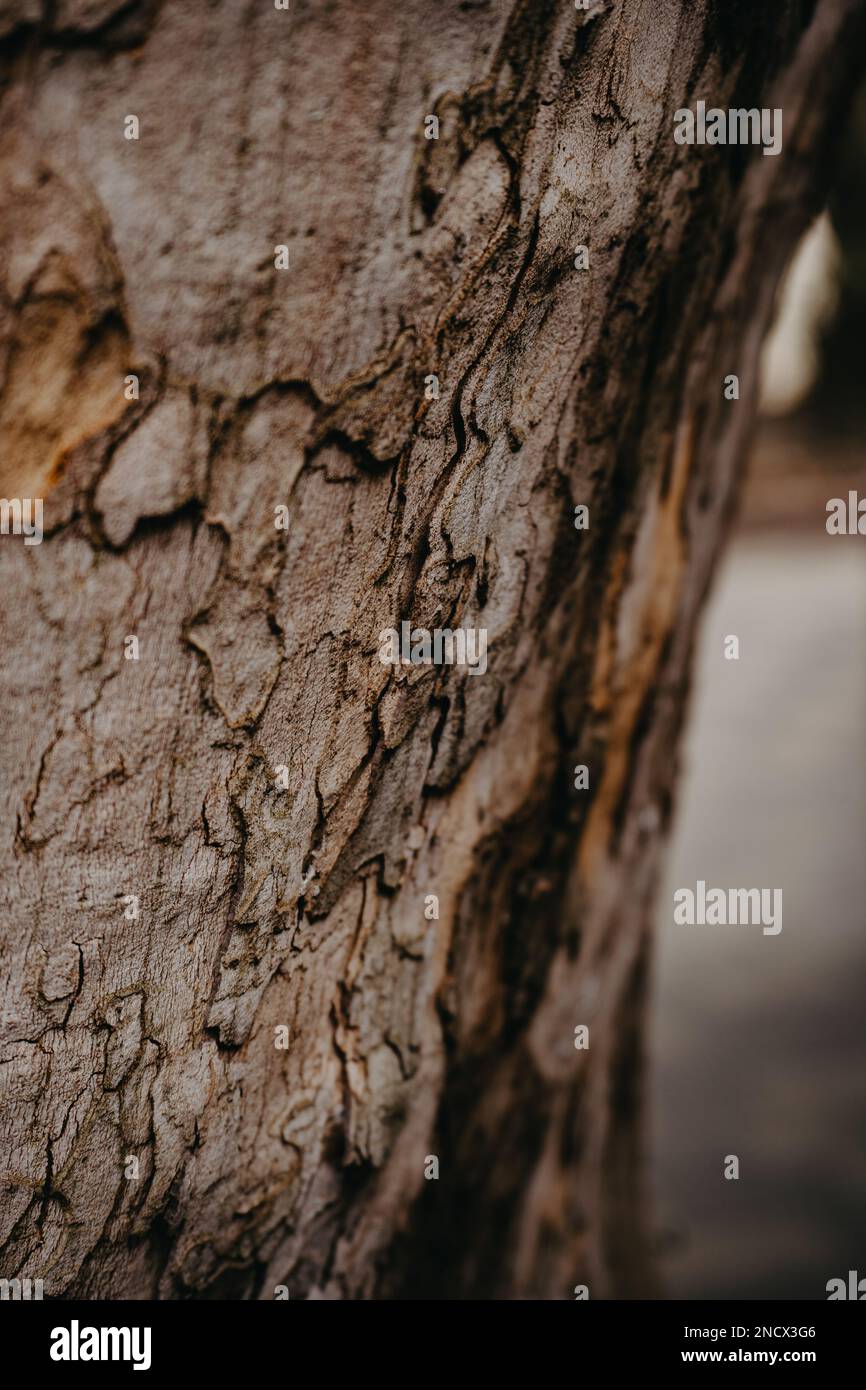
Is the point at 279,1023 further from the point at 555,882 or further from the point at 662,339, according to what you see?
the point at 662,339

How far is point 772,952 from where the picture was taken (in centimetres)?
230

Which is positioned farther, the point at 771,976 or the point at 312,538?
the point at 771,976

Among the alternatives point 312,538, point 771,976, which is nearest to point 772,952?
point 771,976

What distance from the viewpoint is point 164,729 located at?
497mm

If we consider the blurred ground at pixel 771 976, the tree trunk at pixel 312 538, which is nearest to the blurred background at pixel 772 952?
the blurred ground at pixel 771 976

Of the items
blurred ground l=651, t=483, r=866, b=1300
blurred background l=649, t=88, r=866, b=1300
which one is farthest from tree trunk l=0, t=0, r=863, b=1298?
blurred ground l=651, t=483, r=866, b=1300

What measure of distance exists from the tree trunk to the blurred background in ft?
1.34

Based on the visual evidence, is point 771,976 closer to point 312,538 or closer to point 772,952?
point 772,952

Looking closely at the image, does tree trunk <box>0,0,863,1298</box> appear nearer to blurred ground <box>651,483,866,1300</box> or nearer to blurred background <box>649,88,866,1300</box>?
blurred background <box>649,88,866,1300</box>

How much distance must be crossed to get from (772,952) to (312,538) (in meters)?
2.15

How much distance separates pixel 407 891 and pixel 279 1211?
0.81ft

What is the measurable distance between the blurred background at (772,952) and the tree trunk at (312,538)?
1.34ft
